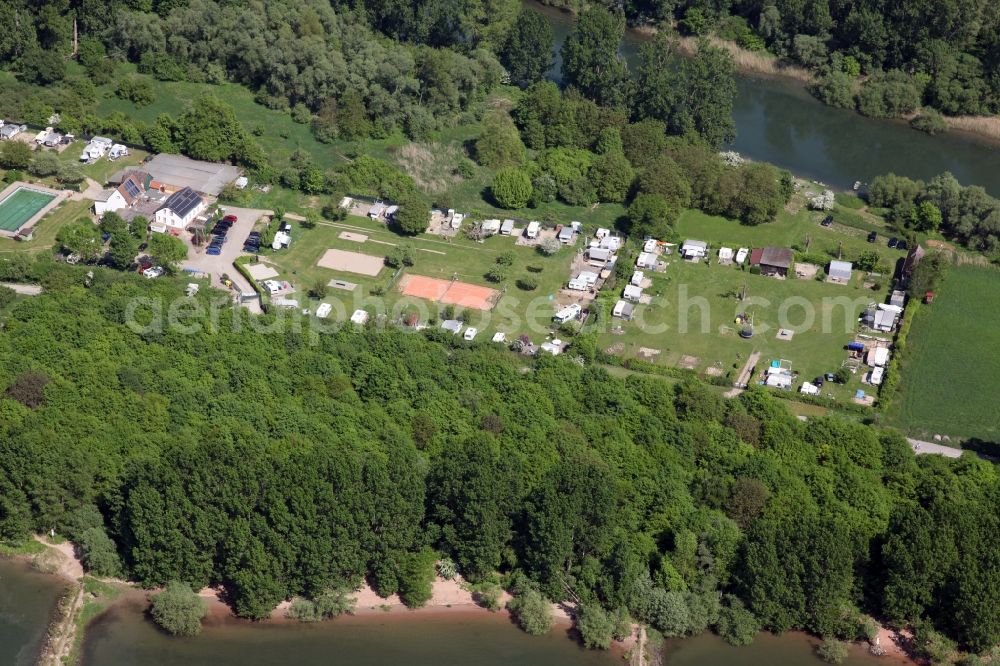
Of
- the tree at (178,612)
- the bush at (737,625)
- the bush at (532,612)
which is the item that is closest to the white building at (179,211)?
the tree at (178,612)

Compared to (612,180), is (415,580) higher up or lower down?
lower down

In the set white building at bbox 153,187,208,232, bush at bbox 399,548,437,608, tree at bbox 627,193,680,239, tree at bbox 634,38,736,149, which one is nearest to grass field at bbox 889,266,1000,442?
tree at bbox 627,193,680,239

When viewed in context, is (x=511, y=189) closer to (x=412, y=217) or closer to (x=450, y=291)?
(x=412, y=217)

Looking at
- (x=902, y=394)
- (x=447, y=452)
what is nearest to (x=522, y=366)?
(x=447, y=452)

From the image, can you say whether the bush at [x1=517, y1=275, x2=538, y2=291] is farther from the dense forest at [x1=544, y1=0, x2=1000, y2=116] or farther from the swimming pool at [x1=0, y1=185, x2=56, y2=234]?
the dense forest at [x1=544, y1=0, x2=1000, y2=116]

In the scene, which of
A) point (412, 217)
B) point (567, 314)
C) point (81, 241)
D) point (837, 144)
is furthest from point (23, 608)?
point (837, 144)

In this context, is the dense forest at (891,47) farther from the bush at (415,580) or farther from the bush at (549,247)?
the bush at (415,580)
